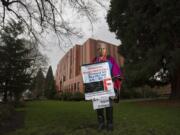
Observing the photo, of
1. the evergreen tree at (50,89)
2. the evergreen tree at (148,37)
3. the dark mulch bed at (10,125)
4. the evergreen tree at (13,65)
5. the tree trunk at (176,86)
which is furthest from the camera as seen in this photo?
the evergreen tree at (50,89)

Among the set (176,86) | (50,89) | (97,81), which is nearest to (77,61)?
(50,89)

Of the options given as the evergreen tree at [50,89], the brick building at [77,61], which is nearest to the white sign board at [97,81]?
the brick building at [77,61]

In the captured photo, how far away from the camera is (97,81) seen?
6949mm

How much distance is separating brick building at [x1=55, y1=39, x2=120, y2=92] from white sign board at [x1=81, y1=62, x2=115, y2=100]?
5878cm

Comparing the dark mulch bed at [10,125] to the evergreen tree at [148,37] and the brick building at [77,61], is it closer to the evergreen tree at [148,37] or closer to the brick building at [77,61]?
the evergreen tree at [148,37]

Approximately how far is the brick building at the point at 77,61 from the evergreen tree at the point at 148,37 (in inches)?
1507

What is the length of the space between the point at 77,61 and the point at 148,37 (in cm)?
5399

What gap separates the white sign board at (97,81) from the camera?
22.7ft

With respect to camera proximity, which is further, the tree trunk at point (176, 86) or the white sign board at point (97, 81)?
the tree trunk at point (176, 86)

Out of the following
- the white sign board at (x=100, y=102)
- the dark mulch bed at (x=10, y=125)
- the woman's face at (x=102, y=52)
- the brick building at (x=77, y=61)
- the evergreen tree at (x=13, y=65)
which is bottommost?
the dark mulch bed at (x=10, y=125)

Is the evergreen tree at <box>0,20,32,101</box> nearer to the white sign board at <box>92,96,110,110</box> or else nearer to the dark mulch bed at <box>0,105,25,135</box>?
the dark mulch bed at <box>0,105,25,135</box>

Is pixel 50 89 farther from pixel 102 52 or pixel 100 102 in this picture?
pixel 100 102

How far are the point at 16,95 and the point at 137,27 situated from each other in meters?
16.5

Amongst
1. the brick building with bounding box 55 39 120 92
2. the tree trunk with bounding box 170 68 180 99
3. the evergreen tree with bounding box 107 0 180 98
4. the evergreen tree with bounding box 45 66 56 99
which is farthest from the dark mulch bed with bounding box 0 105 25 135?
the evergreen tree with bounding box 45 66 56 99
